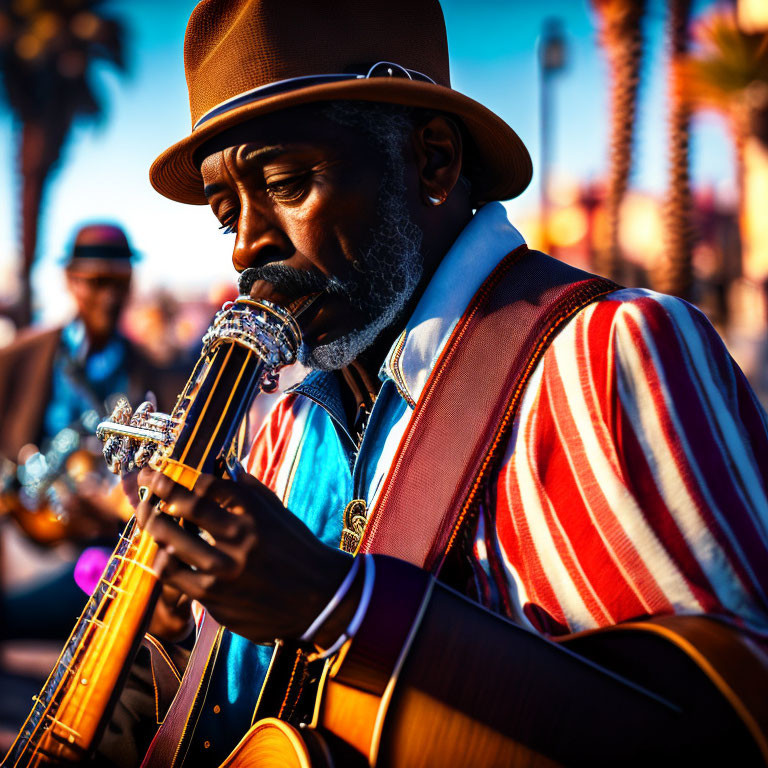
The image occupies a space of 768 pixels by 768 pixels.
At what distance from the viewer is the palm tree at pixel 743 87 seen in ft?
51.2

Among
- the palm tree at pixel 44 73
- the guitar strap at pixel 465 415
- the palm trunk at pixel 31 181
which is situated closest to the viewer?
the guitar strap at pixel 465 415

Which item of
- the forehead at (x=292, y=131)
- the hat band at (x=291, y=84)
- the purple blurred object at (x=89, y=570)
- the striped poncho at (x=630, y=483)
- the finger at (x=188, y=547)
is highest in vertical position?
the hat band at (x=291, y=84)

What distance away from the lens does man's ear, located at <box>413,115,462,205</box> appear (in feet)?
6.56

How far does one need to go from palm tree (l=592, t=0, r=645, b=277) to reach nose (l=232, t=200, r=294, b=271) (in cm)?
1104

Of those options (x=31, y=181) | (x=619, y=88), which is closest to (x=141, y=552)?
(x=619, y=88)

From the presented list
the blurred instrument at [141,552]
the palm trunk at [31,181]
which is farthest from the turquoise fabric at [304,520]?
the palm trunk at [31,181]

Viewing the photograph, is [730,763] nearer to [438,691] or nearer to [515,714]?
[515,714]

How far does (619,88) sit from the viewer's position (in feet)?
39.1

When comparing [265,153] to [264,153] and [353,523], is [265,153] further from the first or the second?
[353,523]

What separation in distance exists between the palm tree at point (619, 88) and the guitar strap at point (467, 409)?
10928 millimetres

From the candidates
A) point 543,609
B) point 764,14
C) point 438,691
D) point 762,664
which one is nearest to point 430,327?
point 543,609

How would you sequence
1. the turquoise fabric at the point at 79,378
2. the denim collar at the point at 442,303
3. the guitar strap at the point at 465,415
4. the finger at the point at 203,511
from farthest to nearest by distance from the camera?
the turquoise fabric at the point at 79,378 < the denim collar at the point at 442,303 < the guitar strap at the point at 465,415 < the finger at the point at 203,511

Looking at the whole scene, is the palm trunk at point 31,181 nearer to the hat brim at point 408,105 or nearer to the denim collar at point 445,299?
the hat brim at point 408,105

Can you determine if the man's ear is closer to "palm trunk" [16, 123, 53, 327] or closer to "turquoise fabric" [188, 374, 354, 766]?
"turquoise fabric" [188, 374, 354, 766]
